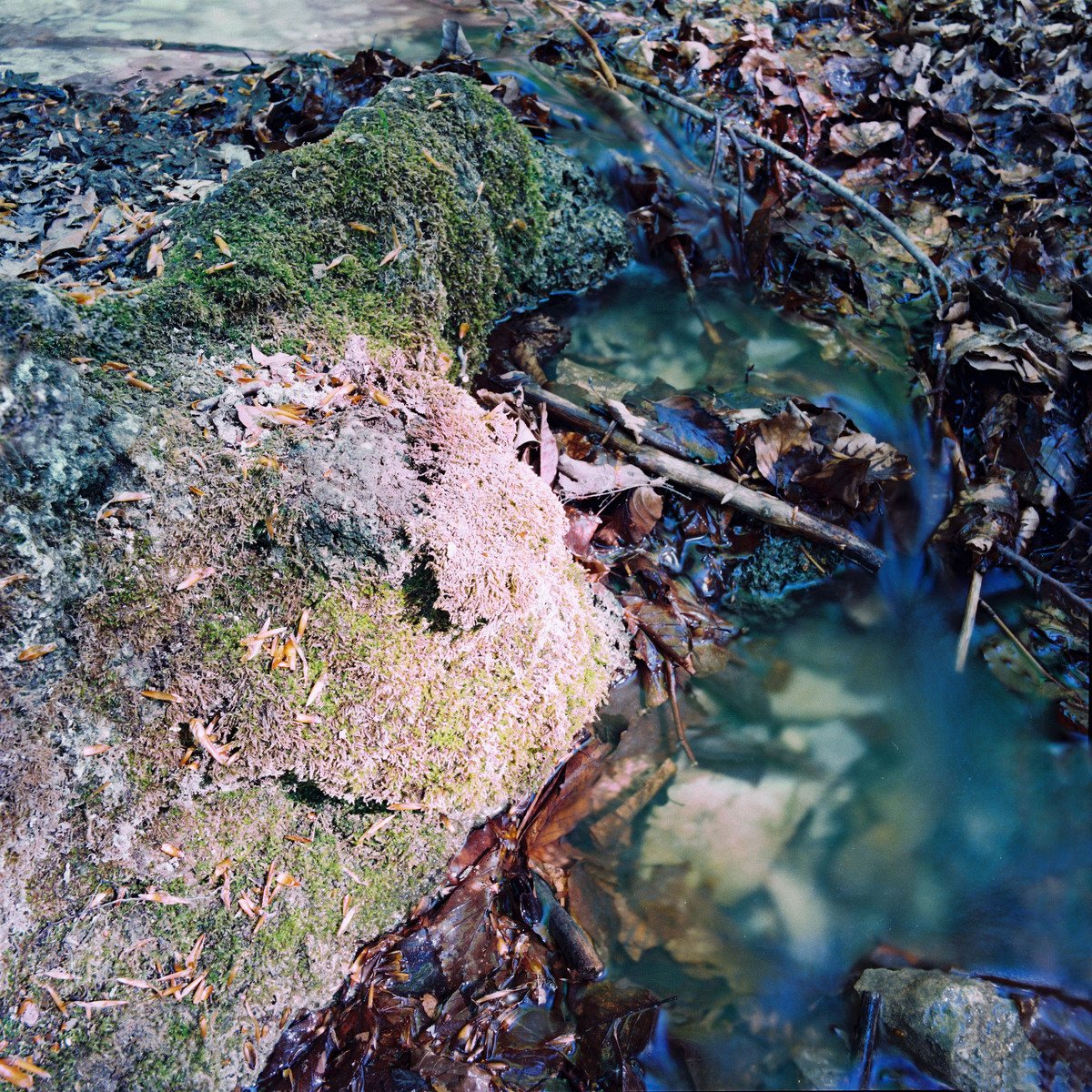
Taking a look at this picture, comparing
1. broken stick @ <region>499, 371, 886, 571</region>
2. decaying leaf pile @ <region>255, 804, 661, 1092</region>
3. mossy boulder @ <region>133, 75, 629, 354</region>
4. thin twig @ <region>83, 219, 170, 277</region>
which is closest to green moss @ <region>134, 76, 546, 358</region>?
mossy boulder @ <region>133, 75, 629, 354</region>

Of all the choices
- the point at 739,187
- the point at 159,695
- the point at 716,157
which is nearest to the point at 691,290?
the point at 739,187

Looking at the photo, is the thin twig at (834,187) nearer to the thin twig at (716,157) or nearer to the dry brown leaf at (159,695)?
the thin twig at (716,157)

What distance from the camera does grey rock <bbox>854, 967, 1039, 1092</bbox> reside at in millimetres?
2281

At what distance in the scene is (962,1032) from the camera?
2.31 metres

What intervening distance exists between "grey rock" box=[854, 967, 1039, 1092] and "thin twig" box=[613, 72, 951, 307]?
3.47 metres

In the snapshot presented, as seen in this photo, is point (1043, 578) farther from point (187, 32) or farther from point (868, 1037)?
point (187, 32)

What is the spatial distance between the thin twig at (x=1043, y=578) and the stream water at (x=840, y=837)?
0.12 metres

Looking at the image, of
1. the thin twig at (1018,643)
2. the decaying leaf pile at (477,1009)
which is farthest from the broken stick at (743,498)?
the decaying leaf pile at (477,1009)

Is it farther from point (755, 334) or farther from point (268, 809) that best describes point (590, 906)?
point (755, 334)

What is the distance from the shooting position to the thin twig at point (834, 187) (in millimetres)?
4188

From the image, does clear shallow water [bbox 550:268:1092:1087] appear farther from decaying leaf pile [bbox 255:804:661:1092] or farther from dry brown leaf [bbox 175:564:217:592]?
dry brown leaf [bbox 175:564:217:592]

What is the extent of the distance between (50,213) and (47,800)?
3.17 metres

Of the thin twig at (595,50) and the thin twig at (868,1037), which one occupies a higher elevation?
the thin twig at (595,50)

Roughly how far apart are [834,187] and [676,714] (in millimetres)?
3278
